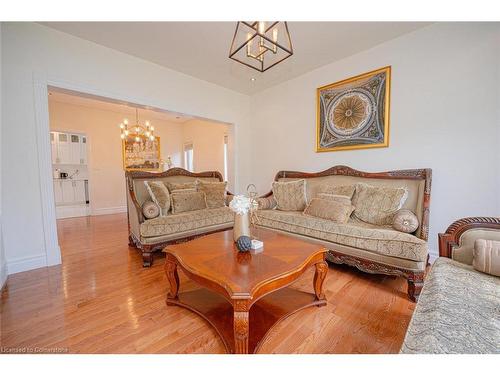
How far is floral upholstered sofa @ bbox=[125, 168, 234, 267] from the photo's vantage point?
2354mm

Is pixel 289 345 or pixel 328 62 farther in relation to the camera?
pixel 328 62

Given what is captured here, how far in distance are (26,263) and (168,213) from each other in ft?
4.83

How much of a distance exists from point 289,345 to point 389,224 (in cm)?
170

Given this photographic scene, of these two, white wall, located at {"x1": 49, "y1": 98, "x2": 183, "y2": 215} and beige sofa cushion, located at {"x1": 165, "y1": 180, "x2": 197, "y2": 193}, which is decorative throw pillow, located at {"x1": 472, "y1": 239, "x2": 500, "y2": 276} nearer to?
beige sofa cushion, located at {"x1": 165, "y1": 180, "x2": 197, "y2": 193}

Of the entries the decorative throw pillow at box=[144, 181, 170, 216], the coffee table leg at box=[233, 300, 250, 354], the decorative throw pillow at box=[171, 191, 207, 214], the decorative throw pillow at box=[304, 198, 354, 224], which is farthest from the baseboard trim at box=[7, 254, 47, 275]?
the decorative throw pillow at box=[304, 198, 354, 224]

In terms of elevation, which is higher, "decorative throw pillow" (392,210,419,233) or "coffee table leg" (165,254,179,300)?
"decorative throw pillow" (392,210,419,233)

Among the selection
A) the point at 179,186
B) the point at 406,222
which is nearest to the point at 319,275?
the point at 406,222

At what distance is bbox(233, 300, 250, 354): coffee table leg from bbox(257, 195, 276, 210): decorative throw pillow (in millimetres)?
2045

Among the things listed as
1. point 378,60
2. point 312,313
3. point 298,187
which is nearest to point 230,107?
point 298,187

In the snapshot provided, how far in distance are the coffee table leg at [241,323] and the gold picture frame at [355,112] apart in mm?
2620

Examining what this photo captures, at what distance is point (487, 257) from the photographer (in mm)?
1167

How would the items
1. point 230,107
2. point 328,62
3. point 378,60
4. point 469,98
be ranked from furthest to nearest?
point 230,107
point 328,62
point 378,60
point 469,98
